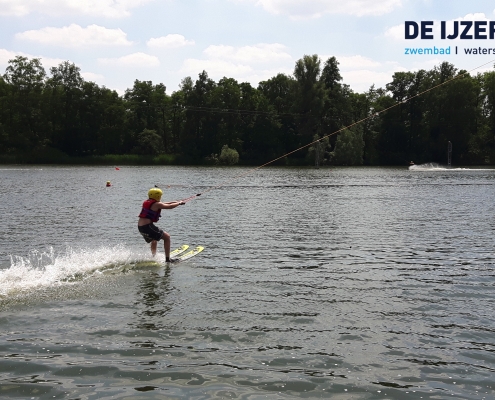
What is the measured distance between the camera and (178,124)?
131 meters

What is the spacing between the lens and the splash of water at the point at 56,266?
448 inches

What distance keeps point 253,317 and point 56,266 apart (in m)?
5.90

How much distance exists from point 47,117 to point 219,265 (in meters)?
112

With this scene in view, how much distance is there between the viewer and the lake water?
6.85 metres

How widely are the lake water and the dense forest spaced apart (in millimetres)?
89696

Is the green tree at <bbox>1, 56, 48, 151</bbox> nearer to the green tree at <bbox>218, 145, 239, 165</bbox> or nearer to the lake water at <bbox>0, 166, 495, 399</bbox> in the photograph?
the green tree at <bbox>218, 145, 239, 165</bbox>

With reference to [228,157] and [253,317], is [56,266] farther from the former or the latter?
[228,157]

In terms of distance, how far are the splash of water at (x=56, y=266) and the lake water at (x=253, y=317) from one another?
0.05 metres

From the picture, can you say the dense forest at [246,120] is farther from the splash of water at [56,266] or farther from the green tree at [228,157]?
the splash of water at [56,266]

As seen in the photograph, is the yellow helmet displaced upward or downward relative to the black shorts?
upward

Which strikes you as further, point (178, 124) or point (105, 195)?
point (178, 124)

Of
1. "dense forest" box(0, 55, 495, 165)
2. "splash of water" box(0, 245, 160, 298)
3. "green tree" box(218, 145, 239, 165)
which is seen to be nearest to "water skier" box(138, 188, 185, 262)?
"splash of water" box(0, 245, 160, 298)

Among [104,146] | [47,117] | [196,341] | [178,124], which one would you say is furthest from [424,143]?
[196,341]

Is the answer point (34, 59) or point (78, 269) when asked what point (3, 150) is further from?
point (78, 269)
